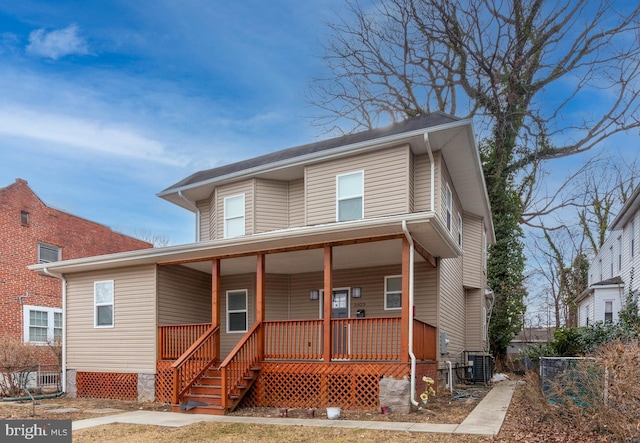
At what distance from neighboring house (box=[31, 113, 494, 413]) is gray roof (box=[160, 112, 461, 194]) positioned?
3.9 inches

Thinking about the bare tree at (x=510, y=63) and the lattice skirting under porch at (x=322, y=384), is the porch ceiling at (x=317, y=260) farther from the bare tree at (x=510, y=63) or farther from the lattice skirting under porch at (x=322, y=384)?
the bare tree at (x=510, y=63)

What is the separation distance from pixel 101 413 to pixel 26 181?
→ 12.2 m

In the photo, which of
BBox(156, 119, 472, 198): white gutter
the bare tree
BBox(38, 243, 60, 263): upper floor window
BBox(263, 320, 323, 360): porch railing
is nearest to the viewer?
BBox(263, 320, 323, 360): porch railing

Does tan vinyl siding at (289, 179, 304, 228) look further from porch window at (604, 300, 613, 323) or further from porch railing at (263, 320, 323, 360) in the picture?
porch window at (604, 300, 613, 323)

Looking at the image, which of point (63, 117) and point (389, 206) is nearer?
point (389, 206)

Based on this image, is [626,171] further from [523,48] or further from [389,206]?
[389,206]

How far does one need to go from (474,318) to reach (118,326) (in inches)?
455

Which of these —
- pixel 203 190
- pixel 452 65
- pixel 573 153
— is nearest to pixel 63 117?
pixel 203 190

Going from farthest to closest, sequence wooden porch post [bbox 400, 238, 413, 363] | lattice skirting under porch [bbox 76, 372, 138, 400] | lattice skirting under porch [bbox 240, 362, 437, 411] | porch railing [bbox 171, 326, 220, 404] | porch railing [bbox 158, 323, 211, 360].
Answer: lattice skirting under porch [bbox 76, 372, 138, 400]
porch railing [bbox 158, 323, 211, 360]
porch railing [bbox 171, 326, 220, 404]
lattice skirting under porch [bbox 240, 362, 437, 411]
wooden porch post [bbox 400, 238, 413, 363]

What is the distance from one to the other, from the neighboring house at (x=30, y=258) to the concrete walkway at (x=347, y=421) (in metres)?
9.39

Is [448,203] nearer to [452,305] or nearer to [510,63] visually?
[452,305]

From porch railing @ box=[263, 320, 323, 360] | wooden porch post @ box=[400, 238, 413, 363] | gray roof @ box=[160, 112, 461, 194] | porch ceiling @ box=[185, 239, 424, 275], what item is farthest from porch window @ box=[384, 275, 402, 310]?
gray roof @ box=[160, 112, 461, 194]

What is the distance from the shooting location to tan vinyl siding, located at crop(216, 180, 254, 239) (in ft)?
44.0

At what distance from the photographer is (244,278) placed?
13.7 meters
